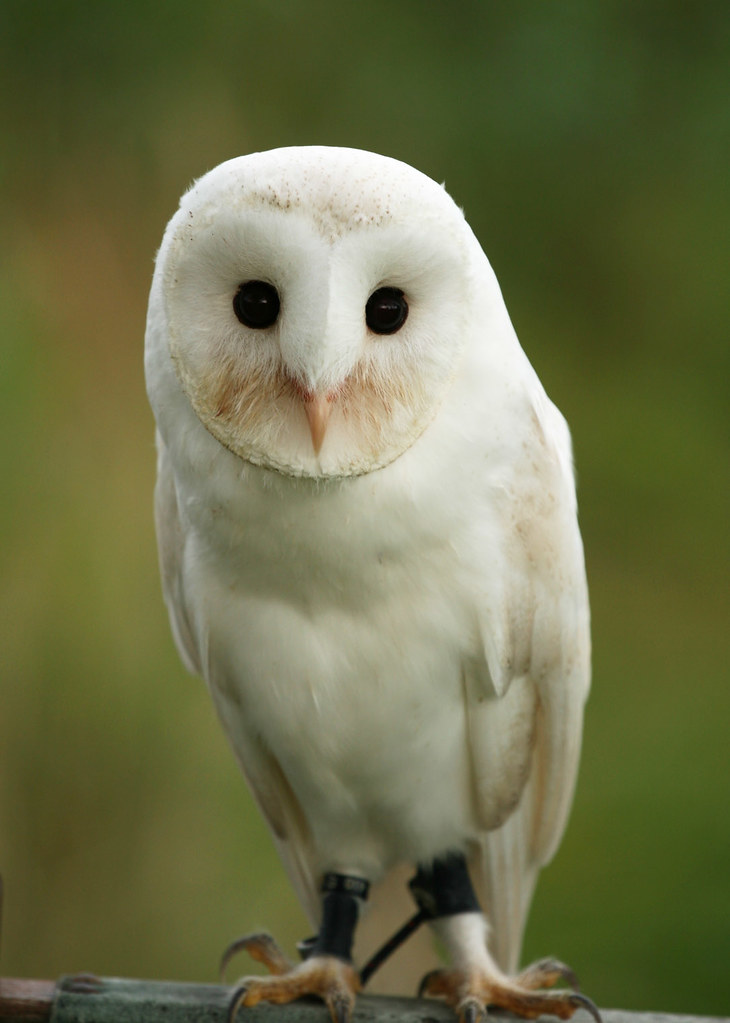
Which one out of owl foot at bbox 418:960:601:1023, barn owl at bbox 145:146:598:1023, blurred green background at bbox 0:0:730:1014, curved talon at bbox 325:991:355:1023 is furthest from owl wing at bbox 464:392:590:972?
blurred green background at bbox 0:0:730:1014

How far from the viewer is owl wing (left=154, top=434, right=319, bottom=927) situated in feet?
4.15

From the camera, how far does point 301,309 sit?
88 cm

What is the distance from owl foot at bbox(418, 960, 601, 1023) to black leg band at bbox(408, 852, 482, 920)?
7cm

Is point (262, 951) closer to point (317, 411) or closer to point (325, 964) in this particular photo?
point (325, 964)

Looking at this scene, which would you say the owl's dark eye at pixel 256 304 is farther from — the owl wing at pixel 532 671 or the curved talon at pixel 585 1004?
the curved talon at pixel 585 1004

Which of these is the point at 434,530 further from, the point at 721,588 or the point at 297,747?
the point at 721,588

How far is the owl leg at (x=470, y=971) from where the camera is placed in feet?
4.12

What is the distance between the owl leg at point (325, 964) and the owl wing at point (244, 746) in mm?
56

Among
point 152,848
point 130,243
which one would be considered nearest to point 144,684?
point 152,848

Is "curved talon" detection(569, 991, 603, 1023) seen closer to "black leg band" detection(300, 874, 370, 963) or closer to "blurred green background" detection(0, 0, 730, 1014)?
"black leg band" detection(300, 874, 370, 963)

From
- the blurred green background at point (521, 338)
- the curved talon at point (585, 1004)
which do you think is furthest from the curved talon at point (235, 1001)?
the blurred green background at point (521, 338)

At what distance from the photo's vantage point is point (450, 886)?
136 centimetres

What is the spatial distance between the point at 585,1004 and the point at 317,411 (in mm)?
716

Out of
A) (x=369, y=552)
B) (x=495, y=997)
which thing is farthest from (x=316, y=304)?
(x=495, y=997)
